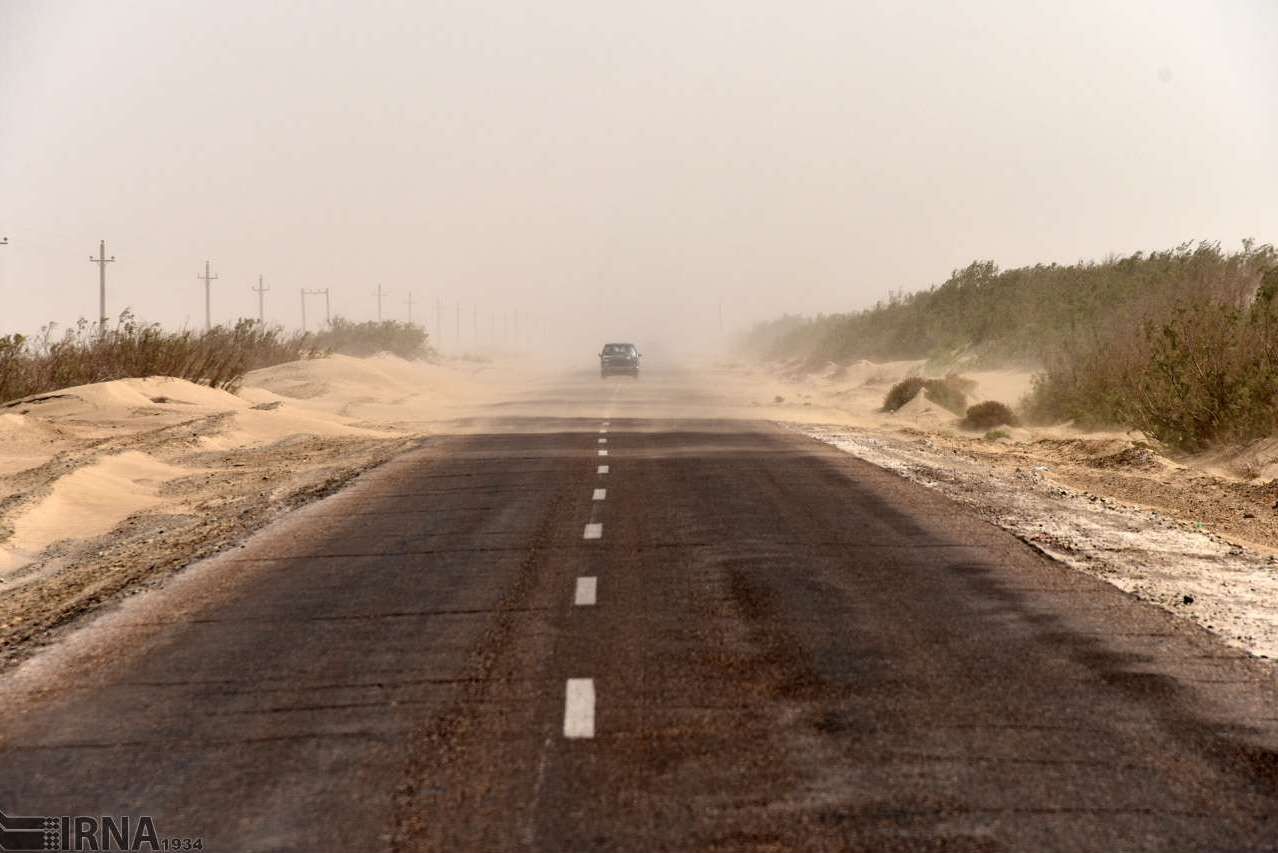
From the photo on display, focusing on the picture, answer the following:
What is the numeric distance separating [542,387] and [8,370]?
2920cm

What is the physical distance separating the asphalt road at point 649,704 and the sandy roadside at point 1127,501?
0.60 m

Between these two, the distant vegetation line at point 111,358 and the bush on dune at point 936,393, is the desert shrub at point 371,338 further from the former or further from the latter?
the bush on dune at point 936,393

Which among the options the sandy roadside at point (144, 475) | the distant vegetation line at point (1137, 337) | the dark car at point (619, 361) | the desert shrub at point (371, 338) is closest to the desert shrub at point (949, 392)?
the distant vegetation line at point (1137, 337)

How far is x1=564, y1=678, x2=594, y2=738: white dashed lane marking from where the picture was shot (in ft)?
21.3

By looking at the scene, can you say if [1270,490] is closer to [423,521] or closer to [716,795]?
[423,521]

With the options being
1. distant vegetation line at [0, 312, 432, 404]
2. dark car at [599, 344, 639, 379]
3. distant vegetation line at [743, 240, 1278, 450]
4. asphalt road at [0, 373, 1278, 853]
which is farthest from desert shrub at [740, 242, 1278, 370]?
distant vegetation line at [0, 312, 432, 404]

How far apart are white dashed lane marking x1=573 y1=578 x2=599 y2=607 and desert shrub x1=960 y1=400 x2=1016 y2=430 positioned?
78.8 ft

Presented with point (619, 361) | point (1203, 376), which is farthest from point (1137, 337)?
point (619, 361)

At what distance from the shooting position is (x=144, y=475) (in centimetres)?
2123

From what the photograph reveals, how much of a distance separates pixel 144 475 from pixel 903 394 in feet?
82.1

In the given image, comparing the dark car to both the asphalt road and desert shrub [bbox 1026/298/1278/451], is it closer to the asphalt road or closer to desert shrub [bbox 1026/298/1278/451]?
desert shrub [bbox 1026/298/1278/451]

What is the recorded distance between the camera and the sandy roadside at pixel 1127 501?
1078 centimetres

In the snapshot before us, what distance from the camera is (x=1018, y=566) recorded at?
38.4 feet

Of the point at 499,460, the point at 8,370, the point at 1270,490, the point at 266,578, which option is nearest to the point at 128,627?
the point at 266,578
